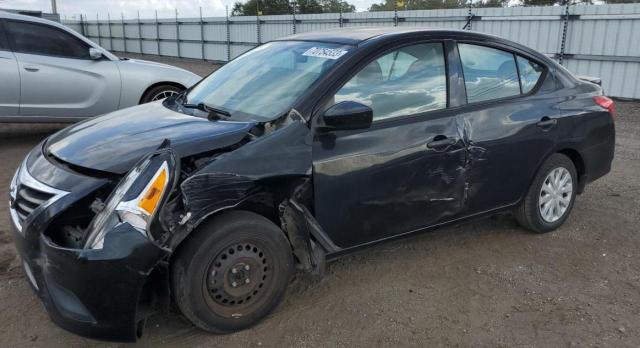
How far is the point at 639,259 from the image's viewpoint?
13.2ft

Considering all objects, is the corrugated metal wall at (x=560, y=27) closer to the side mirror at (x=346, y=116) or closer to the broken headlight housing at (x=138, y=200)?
the side mirror at (x=346, y=116)

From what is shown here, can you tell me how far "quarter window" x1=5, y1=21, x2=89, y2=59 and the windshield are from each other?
3.89m

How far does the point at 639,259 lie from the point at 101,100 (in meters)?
6.44

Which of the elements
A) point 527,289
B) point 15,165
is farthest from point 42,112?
point 527,289

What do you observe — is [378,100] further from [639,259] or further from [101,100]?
[101,100]

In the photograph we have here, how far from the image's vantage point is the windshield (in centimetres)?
331

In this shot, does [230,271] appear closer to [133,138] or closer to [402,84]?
[133,138]

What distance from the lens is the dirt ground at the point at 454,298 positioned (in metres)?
2.99

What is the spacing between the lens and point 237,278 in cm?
288

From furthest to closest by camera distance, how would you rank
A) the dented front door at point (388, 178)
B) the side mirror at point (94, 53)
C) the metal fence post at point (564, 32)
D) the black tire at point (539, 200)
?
the metal fence post at point (564, 32)
the side mirror at point (94, 53)
the black tire at point (539, 200)
the dented front door at point (388, 178)

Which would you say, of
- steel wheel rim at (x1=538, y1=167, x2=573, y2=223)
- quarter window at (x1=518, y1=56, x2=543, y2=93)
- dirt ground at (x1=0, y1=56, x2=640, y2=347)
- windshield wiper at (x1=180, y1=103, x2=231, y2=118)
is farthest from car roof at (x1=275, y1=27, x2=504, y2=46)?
dirt ground at (x1=0, y1=56, x2=640, y2=347)

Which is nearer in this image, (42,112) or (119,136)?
(119,136)

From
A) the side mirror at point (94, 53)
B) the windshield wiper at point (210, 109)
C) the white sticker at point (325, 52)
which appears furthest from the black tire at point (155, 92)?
the white sticker at point (325, 52)

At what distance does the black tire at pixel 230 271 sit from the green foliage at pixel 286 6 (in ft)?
126
